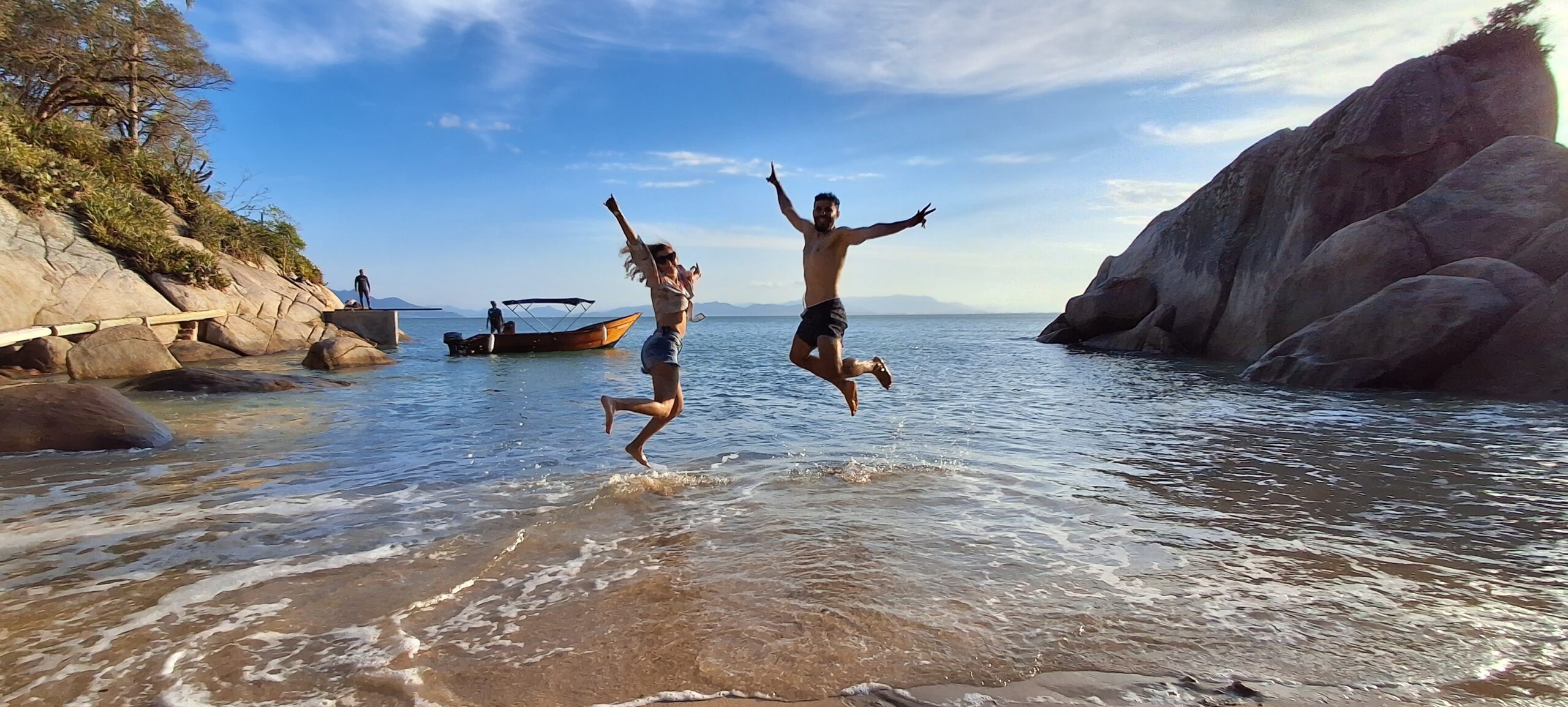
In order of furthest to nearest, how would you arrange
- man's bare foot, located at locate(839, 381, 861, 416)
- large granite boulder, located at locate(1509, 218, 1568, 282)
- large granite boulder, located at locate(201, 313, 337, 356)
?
1. large granite boulder, located at locate(201, 313, 337, 356)
2. large granite boulder, located at locate(1509, 218, 1568, 282)
3. man's bare foot, located at locate(839, 381, 861, 416)

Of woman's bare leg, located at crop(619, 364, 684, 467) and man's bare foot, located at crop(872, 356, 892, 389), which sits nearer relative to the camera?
woman's bare leg, located at crop(619, 364, 684, 467)

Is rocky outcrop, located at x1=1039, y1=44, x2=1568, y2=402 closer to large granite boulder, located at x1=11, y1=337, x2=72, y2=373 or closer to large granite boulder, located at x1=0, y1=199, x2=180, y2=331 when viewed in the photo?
large granite boulder, located at x1=11, y1=337, x2=72, y2=373

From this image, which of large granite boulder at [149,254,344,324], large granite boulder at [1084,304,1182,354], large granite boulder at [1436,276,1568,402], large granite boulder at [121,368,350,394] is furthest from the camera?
large granite boulder at [1084,304,1182,354]

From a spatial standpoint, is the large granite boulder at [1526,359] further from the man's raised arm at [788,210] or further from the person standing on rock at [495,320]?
the person standing on rock at [495,320]

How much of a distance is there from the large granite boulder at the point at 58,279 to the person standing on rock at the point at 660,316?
17.3 meters

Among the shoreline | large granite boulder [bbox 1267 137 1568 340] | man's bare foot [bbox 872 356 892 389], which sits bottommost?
the shoreline

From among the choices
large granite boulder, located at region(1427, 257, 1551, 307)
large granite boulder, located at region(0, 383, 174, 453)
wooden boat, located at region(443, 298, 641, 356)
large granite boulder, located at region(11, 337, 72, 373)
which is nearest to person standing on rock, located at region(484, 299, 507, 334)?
wooden boat, located at region(443, 298, 641, 356)

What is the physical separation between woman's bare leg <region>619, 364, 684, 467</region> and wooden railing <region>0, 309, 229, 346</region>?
49.8ft

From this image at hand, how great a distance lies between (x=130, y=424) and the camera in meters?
8.86

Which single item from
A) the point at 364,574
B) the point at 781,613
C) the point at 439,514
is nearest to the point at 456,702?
the point at 781,613

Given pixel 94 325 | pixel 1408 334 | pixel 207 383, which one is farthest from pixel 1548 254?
pixel 94 325

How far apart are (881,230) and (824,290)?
0.90m

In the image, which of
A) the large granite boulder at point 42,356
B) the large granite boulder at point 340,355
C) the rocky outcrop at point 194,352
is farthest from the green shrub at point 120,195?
the large granite boulder at point 42,356

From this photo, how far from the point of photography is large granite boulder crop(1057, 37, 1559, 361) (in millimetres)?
16250
